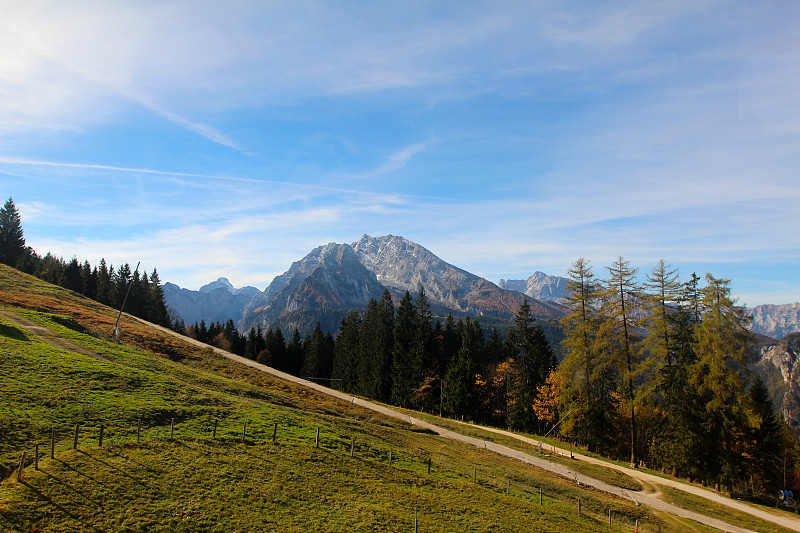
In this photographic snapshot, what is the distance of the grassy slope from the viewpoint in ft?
51.2

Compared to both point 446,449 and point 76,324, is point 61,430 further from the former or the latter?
point 76,324

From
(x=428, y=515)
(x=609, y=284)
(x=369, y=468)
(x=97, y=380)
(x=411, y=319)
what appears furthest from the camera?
(x=411, y=319)

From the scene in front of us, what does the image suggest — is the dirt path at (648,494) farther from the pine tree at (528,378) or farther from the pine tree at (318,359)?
the pine tree at (318,359)

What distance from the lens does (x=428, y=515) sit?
19828mm

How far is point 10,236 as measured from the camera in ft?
337

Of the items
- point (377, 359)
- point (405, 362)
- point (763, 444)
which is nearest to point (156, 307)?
point (377, 359)

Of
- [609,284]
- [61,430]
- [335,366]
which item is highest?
[609,284]

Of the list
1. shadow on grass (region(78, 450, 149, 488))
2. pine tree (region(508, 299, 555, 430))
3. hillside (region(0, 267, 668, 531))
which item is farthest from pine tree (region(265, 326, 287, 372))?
shadow on grass (region(78, 450, 149, 488))

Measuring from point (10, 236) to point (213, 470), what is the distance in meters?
124

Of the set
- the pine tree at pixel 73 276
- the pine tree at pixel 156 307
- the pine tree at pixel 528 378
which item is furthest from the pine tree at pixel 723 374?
the pine tree at pixel 73 276

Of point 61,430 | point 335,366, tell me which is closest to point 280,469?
point 61,430

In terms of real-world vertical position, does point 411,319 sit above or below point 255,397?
above

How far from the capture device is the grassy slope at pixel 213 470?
15.6 meters

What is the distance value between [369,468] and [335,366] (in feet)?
248
